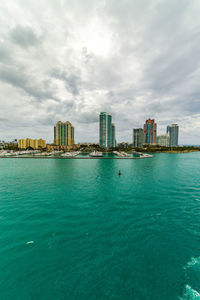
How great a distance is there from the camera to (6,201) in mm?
21812

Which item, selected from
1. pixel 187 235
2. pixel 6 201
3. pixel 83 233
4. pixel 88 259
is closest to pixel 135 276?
pixel 88 259

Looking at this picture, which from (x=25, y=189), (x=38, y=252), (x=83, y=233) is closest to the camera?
(x=38, y=252)

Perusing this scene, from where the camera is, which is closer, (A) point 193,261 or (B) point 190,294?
(B) point 190,294

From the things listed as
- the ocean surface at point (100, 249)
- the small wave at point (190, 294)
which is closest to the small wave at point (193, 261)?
the ocean surface at point (100, 249)

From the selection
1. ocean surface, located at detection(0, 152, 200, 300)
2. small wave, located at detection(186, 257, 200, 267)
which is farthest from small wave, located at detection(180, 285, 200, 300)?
small wave, located at detection(186, 257, 200, 267)

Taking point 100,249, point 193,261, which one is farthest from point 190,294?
point 100,249

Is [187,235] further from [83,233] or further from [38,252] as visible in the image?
[38,252]

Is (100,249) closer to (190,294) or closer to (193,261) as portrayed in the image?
(190,294)

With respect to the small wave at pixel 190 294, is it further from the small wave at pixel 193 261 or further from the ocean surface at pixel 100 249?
the small wave at pixel 193 261

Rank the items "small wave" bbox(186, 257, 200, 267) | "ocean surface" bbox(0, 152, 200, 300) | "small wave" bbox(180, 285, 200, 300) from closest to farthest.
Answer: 1. "small wave" bbox(180, 285, 200, 300)
2. "ocean surface" bbox(0, 152, 200, 300)
3. "small wave" bbox(186, 257, 200, 267)

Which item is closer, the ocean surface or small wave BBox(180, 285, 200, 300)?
small wave BBox(180, 285, 200, 300)

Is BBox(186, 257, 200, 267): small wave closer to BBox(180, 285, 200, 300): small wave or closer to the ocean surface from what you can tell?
the ocean surface

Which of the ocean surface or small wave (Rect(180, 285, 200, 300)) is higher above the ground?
small wave (Rect(180, 285, 200, 300))

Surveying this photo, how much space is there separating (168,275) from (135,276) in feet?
8.29
